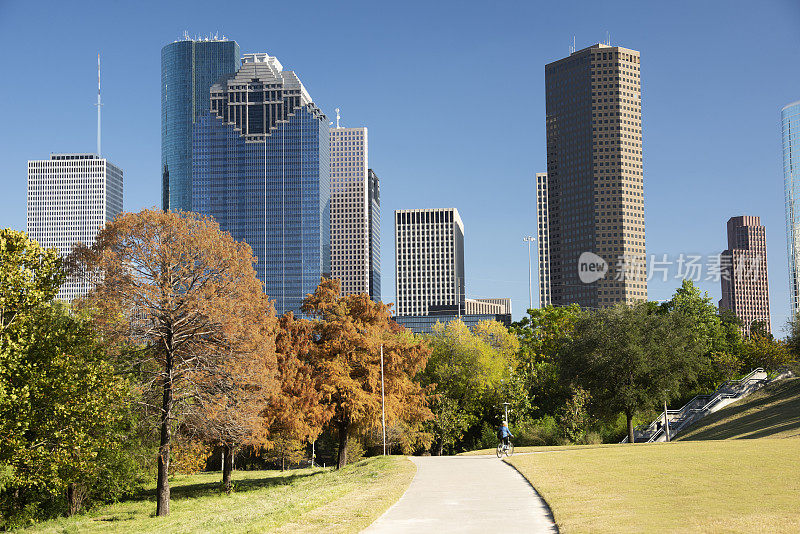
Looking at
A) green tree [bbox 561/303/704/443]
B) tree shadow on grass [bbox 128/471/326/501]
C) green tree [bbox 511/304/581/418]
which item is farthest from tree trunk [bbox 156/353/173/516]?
green tree [bbox 511/304/581/418]

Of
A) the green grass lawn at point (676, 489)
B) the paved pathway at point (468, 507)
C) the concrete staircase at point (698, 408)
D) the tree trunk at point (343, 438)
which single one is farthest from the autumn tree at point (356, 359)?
the paved pathway at point (468, 507)

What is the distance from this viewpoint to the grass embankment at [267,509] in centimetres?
1956

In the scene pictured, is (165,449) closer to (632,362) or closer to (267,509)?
(267,509)

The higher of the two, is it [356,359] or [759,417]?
[356,359]

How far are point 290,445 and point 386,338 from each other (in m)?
11.4

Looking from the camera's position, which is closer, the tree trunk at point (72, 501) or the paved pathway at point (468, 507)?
the paved pathway at point (468, 507)

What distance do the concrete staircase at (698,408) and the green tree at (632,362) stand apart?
24.0 feet

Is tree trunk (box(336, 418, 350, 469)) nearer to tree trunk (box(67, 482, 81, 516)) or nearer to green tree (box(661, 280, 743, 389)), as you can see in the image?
tree trunk (box(67, 482, 81, 516))

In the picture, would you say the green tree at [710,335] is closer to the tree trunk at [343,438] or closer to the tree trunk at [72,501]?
the tree trunk at [343,438]

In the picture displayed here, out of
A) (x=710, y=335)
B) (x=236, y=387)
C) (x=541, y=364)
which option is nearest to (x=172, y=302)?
(x=236, y=387)

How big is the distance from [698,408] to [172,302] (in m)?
49.9

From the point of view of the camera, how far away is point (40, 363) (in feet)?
109

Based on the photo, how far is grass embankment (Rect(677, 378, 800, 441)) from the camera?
4703 centimetres

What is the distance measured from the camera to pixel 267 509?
24922 mm
